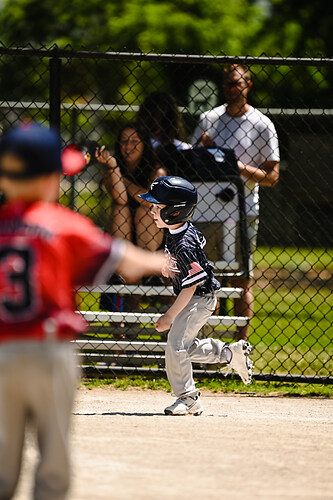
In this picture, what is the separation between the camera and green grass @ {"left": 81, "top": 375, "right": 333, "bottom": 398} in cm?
618

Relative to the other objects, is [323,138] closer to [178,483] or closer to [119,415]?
[119,415]

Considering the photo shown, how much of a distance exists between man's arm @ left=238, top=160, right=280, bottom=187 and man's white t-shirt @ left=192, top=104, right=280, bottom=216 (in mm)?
40

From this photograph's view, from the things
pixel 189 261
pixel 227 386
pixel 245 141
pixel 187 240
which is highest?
pixel 245 141

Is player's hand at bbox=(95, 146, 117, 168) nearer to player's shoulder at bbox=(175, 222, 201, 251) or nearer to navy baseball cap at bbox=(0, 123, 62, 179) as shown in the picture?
player's shoulder at bbox=(175, 222, 201, 251)

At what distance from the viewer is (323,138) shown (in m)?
9.66

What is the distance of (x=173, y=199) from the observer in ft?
17.2

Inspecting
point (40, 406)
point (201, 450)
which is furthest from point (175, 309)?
point (40, 406)

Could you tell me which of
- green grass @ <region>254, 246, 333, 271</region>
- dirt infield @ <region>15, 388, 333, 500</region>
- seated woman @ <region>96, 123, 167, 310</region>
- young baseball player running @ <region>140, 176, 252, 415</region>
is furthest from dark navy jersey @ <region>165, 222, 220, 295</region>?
green grass @ <region>254, 246, 333, 271</region>

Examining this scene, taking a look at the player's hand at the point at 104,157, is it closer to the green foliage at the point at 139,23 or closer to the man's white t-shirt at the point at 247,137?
the man's white t-shirt at the point at 247,137

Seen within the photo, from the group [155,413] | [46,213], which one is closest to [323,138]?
[155,413]

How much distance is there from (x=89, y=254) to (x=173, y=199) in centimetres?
232

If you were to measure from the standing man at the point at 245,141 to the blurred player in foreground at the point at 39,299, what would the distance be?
3.74 metres

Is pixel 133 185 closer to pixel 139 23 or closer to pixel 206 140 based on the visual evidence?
pixel 206 140

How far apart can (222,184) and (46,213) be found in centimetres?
375
